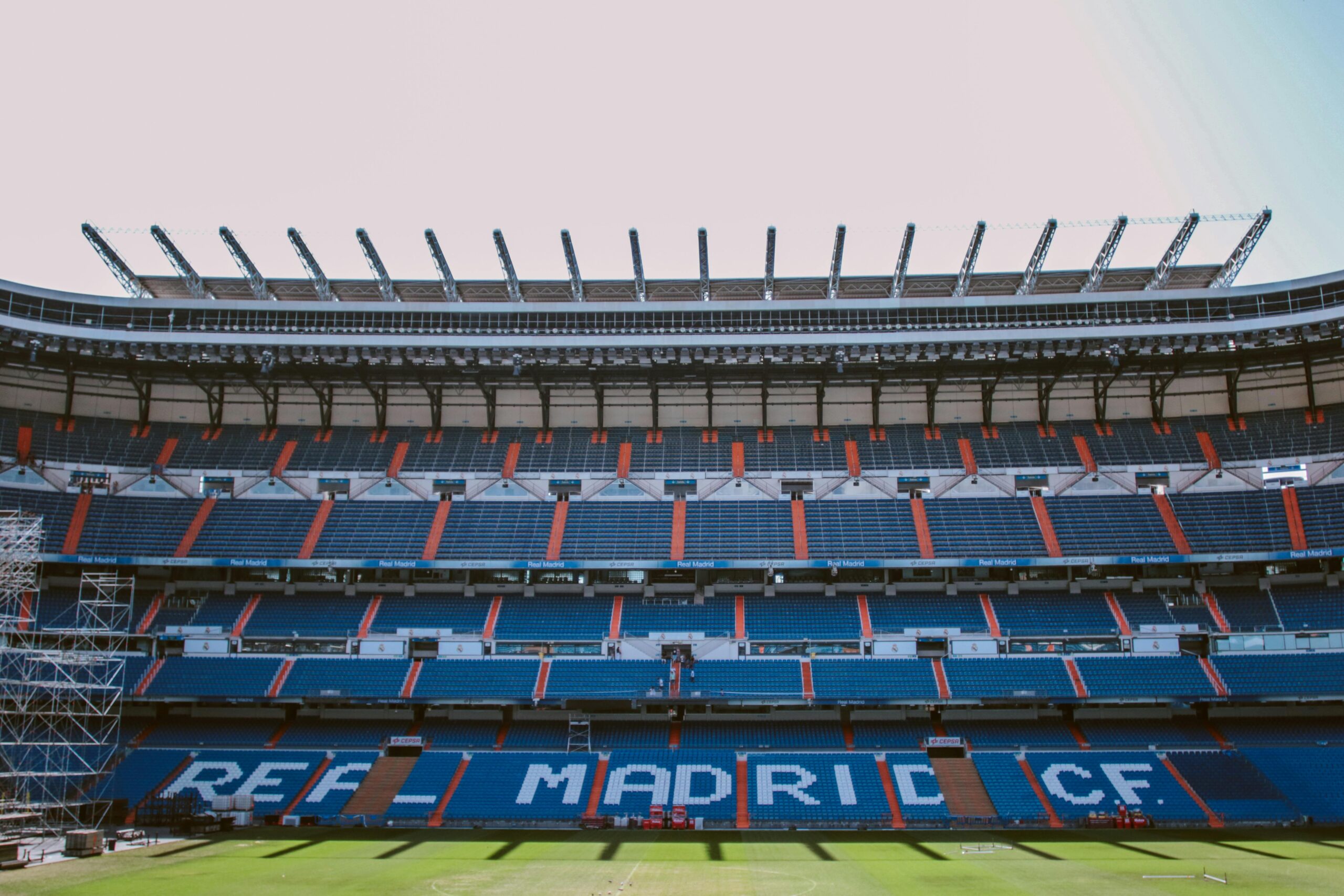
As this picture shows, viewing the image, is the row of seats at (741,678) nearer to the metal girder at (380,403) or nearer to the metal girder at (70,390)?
the metal girder at (380,403)

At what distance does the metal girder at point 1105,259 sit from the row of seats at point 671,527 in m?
11.3

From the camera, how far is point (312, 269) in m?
48.2

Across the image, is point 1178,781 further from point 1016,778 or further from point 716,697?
point 716,697

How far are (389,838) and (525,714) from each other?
1099cm

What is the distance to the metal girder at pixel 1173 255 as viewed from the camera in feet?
146

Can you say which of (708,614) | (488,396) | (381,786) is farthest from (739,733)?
(488,396)

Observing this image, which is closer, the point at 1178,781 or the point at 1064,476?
the point at 1178,781

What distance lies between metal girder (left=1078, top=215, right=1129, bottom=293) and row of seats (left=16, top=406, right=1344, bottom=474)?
896 centimetres

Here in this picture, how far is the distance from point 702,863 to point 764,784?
397 inches

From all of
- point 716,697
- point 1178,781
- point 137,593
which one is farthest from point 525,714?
point 1178,781

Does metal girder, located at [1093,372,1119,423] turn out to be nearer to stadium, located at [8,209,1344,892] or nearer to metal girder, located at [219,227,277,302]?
stadium, located at [8,209,1344,892]

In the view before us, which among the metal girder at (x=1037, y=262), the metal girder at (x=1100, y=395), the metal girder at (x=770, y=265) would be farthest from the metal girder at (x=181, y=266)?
the metal girder at (x=1100, y=395)

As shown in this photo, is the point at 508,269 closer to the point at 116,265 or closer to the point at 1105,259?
the point at 116,265

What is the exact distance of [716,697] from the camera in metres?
42.0
